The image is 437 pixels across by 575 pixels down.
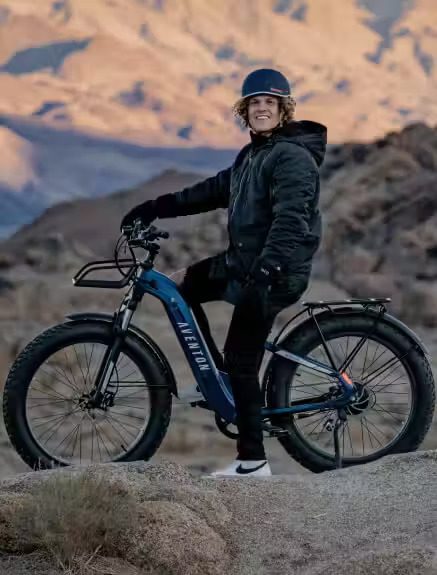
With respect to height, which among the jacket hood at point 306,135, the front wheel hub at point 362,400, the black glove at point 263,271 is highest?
the jacket hood at point 306,135

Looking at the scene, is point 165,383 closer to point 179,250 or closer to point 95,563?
point 95,563

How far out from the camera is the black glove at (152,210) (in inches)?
222

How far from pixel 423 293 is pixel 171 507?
15.9 meters

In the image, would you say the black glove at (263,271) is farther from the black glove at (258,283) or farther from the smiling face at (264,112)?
the smiling face at (264,112)

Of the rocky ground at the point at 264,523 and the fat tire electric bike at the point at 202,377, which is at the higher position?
the fat tire electric bike at the point at 202,377

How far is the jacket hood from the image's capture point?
5.18 meters

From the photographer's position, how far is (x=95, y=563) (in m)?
3.92

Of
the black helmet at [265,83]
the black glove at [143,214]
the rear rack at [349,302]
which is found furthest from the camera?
the black glove at [143,214]

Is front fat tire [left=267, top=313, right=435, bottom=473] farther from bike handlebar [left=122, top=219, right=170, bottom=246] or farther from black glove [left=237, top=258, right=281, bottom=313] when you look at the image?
bike handlebar [left=122, top=219, right=170, bottom=246]

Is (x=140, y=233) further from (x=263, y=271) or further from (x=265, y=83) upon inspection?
(x=265, y=83)

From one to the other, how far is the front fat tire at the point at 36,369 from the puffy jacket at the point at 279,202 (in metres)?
0.63

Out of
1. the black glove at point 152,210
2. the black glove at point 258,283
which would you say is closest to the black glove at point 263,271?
the black glove at point 258,283

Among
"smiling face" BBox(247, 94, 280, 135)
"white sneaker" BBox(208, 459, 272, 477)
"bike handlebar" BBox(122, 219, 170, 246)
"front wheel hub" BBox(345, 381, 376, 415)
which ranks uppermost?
"smiling face" BBox(247, 94, 280, 135)

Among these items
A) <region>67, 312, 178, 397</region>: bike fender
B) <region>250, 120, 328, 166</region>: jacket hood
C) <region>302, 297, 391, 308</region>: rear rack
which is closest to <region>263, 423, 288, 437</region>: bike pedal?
<region>67, 312, 178, 397</region>: bike fender
